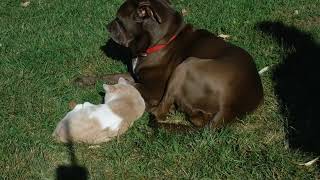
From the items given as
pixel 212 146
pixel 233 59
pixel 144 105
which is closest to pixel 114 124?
pixel 144 105

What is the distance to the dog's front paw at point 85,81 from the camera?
6125 mm

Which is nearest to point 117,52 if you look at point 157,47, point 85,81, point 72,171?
point 85,81

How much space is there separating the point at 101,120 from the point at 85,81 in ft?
4.58

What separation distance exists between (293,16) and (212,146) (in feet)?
Result: 11.6

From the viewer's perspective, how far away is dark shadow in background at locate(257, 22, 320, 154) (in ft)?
16.4

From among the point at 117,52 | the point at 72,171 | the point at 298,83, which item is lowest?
the point at 117,52

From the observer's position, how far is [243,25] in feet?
24.1

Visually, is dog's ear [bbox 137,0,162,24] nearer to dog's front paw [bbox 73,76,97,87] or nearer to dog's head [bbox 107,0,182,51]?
dog's head [bbox 107,0,182,51]

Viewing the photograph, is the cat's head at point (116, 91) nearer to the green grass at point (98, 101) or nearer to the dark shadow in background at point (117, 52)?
the green grass at point (98, 101)

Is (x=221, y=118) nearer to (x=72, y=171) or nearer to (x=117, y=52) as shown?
(x=72, y=171)

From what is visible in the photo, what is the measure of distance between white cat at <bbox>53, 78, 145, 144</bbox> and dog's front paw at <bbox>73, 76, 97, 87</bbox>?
99cm

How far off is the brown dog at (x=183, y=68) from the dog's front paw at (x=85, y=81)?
1 cm

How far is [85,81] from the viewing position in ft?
20.2

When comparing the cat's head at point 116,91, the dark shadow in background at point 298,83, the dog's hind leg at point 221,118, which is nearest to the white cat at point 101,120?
the cat's head at point 116,91
